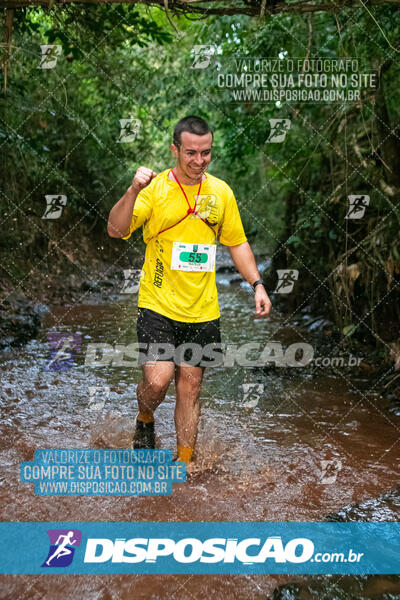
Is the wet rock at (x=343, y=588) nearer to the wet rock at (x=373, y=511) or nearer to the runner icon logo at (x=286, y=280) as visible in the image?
the wet rock at (x=373, y=511)

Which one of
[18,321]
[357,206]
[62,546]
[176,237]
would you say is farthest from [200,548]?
[18,321]

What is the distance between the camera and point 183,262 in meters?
3.37

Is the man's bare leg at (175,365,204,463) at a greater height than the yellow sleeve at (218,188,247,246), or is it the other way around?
the yellow sleeve at (218,188,247,246)

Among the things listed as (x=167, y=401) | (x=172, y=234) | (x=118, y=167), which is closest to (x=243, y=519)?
(x=172, y=234)

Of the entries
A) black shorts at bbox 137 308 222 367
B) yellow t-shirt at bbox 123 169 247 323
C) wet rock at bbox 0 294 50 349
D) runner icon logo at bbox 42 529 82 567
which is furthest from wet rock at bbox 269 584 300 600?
wet rock at bbox 0 294 50 349

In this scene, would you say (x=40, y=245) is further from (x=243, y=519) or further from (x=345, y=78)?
(x=243, y=519)

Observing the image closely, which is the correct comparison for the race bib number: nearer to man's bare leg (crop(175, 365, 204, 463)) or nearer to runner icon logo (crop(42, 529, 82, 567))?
man's bare leg (crop(175, 365, 204, 463))

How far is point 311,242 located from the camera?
304 inches

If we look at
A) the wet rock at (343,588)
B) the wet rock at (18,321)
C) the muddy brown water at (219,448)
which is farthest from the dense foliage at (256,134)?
the wet rock at (343,588)

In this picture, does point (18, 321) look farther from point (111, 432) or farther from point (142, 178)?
→ point (142, 178)

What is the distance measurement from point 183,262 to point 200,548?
1496 millimetres

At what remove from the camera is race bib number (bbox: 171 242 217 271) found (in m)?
3.37

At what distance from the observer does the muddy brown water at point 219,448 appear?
2512mm

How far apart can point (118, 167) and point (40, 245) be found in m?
3.92
